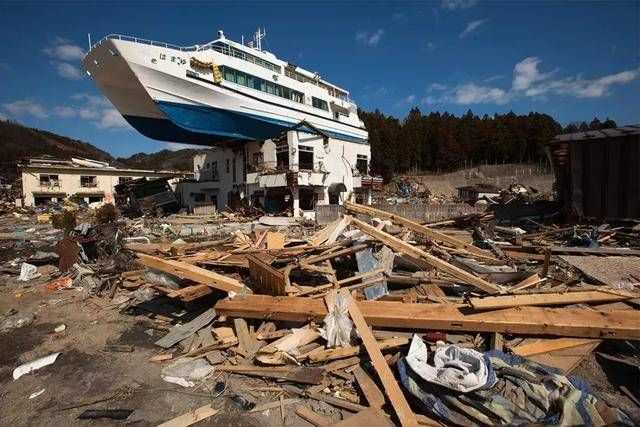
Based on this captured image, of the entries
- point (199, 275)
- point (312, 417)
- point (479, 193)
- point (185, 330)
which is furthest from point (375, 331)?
point (479, 193)

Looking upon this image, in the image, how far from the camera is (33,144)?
85375mm

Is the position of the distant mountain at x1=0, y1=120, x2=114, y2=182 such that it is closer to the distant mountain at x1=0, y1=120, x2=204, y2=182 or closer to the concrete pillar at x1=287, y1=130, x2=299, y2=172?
the distant mountain at x1=0, y1=120, x2=204, y2=182

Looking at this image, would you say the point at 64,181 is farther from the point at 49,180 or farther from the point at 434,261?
the point at 434,261

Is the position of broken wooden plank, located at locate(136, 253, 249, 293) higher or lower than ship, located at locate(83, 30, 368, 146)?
lower

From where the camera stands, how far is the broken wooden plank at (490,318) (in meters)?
4.28

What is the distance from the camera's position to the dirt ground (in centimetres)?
383

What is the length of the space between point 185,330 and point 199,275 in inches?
39.3

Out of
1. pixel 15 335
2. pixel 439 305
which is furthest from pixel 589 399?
pixel 15 335

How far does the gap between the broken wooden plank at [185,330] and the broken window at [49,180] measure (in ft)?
147

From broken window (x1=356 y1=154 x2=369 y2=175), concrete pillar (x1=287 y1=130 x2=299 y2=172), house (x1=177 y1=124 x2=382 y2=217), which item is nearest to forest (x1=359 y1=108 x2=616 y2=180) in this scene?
broken window (x1=356 y1=154 x2=369 y2=175)

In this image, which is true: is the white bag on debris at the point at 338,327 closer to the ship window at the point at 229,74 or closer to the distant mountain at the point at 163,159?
the ship window at the point at 229,74

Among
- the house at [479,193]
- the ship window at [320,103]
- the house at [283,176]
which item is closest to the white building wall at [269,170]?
the house at [283,176]

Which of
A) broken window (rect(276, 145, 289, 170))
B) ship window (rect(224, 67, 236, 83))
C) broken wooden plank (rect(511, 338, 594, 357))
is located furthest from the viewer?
broken window (rect(276, 145, 289, 170))

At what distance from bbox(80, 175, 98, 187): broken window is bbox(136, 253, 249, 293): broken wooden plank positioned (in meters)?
44.0
